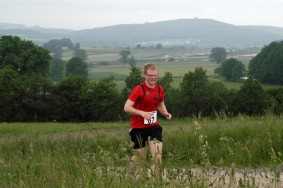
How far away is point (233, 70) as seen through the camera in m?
101

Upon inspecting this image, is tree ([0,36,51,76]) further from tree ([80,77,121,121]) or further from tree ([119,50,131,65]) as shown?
tree ([119,50,131,65])

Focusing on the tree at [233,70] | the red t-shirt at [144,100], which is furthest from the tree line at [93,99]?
the red t-shirt at [144,100]

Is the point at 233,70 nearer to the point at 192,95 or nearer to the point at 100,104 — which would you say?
the point at 192,95

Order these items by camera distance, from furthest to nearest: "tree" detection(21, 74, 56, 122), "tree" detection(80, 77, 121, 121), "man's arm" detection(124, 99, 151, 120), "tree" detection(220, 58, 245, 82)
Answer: "tree" detection(220, 58, 245, 82) → "tree" detection(80, 77, 121, 121) → "tree" detection(21, 74, 56, 122) → "man's arm" detection(124, 99, 151, 120)

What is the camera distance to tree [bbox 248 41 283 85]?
293 ft

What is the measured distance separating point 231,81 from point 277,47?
13127mm

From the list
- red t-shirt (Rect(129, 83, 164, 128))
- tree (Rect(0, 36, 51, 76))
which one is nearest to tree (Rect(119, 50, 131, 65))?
tree (Rect(0, 36, 51, 76))

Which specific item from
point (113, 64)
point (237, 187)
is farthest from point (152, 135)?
point (113, 64)

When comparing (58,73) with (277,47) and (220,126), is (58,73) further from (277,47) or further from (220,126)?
(220,126)

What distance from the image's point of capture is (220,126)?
9977 millimetres

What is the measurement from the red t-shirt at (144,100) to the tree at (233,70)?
94836 mm

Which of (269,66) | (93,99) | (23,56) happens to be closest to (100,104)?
(93,99)

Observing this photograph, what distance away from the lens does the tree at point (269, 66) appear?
293 feet

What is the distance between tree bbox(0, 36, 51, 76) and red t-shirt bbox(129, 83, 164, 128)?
55640mm
